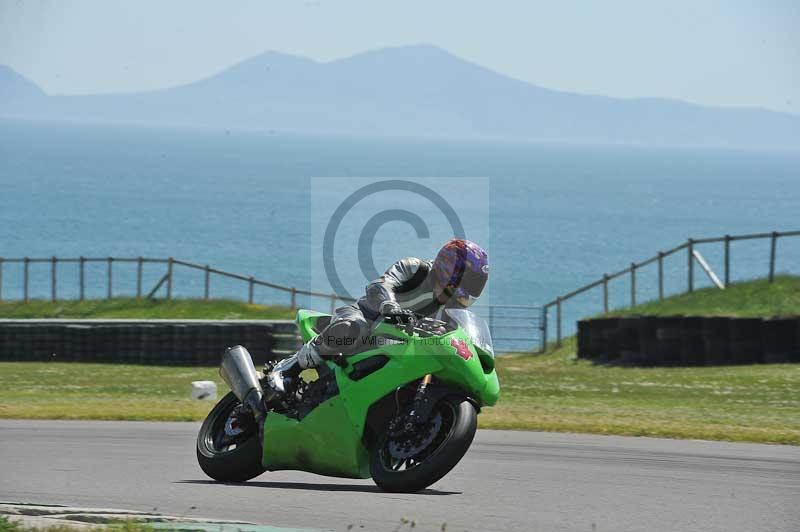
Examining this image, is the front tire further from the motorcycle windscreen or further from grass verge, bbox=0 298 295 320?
grass verge, bbox=0 298 295 320

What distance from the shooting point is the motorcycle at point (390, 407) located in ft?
25.6

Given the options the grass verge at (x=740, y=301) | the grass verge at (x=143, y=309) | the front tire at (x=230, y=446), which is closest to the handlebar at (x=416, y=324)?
the front tire at (x=230, y=446)

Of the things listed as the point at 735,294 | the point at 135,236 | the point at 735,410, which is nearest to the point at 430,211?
the point at 135,236

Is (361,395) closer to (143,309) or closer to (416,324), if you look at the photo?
(416,324)

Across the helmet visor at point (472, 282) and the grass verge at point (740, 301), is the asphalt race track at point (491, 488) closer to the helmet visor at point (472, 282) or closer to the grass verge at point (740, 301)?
the helmet visor at point (472, 282)

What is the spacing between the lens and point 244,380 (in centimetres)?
888

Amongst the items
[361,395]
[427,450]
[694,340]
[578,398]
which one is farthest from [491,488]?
[694,340]

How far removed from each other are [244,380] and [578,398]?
364 inches

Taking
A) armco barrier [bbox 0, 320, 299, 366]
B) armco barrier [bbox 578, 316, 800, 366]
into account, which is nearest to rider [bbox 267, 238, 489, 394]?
armco barrier [bbox 578, 316, 800, 366]

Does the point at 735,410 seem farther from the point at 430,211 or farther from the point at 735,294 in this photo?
the point at 430,211

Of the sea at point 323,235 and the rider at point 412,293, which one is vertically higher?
the sea at point 323,235

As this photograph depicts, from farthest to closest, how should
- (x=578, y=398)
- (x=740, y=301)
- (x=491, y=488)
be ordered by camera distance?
(x=740, y=301) → (x=578, y=398) → (x=491, y=488)

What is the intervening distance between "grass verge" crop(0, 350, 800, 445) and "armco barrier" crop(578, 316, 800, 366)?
566mm

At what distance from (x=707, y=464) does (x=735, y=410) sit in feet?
19.7
